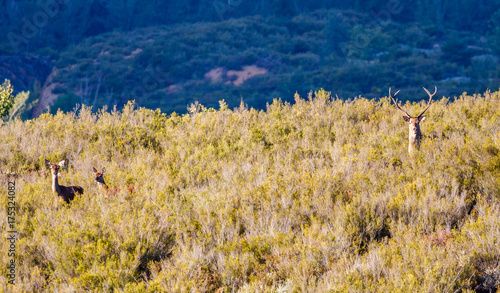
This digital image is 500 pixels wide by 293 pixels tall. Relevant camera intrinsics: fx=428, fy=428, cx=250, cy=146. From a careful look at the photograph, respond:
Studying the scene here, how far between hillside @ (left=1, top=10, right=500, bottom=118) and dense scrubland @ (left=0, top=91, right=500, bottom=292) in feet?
115

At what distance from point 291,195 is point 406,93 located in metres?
39.5

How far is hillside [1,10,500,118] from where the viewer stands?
1802 inches

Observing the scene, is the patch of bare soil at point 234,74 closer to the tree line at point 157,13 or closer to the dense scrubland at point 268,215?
the tree line at point 157,13

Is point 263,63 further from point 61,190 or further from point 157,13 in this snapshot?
point 61,190

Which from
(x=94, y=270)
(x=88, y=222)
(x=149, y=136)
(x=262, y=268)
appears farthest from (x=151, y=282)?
(x=149, y=136)

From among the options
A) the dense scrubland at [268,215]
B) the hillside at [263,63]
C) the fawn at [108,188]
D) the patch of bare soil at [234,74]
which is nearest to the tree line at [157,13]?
the hillside at [263,63]

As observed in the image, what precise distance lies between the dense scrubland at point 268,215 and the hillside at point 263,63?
115ft

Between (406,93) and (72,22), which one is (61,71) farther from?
(406,93)

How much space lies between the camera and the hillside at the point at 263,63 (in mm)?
45781

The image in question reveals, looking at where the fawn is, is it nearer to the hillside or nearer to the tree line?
the hillside

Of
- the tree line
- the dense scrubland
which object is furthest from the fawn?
the tree line

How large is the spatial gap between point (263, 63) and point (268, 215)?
51.7 meters

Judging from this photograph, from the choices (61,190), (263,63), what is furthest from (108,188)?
(263,63)

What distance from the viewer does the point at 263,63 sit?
55438 mm
